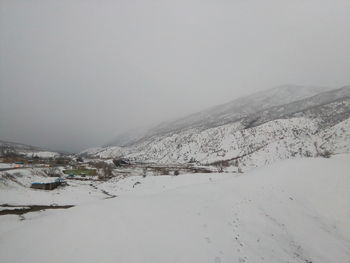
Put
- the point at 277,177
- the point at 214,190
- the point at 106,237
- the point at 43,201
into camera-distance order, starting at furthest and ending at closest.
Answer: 1. the point at 43,201
2. the point at 277,177
3. the point at 214,190
4. the point at 106,237

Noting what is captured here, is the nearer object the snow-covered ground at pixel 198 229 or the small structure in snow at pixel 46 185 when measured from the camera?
the snow-covered ground at pixel 198 229

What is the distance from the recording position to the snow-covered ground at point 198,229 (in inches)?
305

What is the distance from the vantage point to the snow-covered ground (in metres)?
7.74

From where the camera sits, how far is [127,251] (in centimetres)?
755

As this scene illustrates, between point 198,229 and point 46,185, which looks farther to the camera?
point 46,185

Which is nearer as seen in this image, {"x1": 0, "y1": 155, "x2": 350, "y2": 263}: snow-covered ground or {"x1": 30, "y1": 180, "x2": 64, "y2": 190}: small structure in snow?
{"x1": 0, "y1": 155, "x2": 350, "y2": 263}: snow-covered ground

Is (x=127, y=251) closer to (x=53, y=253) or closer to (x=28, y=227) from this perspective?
(x=53, y=253)

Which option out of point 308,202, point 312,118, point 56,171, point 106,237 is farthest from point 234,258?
point 312,118

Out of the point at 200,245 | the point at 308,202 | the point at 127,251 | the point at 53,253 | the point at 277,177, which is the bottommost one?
the point at 308,202

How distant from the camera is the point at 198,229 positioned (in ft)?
32.9

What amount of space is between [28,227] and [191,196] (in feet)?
37.1

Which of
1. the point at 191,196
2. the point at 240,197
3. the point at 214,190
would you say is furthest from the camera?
the point at 214,190

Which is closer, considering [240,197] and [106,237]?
[106,237]

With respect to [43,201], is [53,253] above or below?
above
